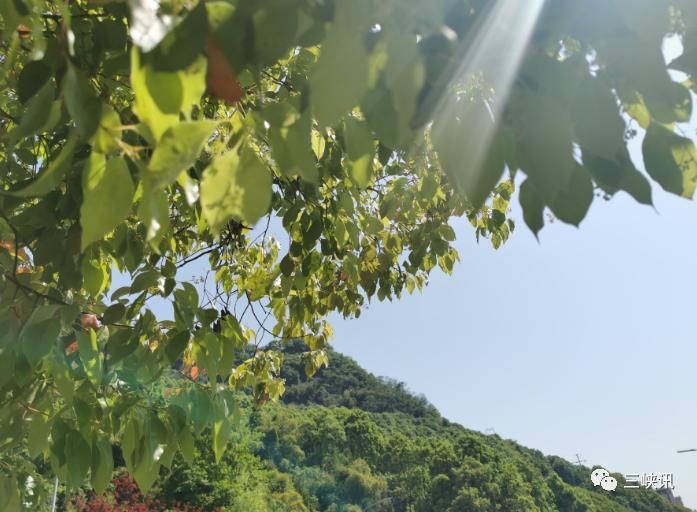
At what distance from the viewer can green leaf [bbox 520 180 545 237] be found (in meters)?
0.51

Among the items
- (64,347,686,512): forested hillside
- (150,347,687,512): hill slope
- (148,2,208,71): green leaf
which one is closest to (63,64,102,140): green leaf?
(148,2,208,71): green leaf

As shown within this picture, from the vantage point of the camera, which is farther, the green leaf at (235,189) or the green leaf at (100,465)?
the green leaf at (100,465)

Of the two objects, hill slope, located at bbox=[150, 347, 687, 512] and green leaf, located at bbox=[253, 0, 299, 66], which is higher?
hill slope, located at bbox=[150, 347, 687, 512]

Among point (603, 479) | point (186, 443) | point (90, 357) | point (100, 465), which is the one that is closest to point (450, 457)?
point (603, 479)

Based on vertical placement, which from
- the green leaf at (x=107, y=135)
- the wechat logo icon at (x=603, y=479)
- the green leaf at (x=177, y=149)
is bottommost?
the green leaf at (x=177, y=149)

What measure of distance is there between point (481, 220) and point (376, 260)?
23.0 inches

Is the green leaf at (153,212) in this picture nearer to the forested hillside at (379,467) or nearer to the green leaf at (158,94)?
the green leaf at (158,94)

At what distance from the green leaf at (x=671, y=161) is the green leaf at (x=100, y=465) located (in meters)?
1.18

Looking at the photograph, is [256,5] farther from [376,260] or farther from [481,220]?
[481,220]

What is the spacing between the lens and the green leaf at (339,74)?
1.27 ft

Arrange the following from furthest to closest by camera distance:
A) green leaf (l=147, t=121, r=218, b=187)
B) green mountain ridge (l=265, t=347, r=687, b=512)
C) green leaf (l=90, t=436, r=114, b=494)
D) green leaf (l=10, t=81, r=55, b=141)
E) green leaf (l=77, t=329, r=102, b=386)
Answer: green mountain ridge (l=265, t=347, r=687, b=512) < green leaf (l=90, t=436, r=114, b=494) < green leaf (l=77, t=329, r=102, b=386) < green leaf (l=10, t=81, r=55, b=141) < green leaf (l=147, t=121, r=218, b=187)

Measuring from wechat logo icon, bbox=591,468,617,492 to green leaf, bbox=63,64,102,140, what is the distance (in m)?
47.8

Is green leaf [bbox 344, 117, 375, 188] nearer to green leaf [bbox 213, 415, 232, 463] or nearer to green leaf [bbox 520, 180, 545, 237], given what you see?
green leaf [bbox 520, 180, 545, 237]

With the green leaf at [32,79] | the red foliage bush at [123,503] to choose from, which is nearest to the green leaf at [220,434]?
the green leaf at [32,79]
